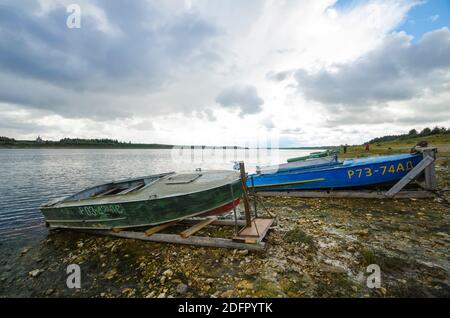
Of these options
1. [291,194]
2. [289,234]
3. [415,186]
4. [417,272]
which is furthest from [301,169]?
[417,272]

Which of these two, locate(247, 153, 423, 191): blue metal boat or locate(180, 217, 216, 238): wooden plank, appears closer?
locate(180, 217, 216, 238): wooden plank

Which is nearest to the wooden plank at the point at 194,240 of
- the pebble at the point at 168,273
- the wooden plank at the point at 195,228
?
the wooden plank at the point at 195,228

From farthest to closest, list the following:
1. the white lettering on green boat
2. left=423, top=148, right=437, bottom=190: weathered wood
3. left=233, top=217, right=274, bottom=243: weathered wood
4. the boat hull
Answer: left=423, top=148, right=437, bottom=190: weathered wood
the white lettering on green boat
the boat hull
left=233, top=217, right=274, bottom=243: weathered wood

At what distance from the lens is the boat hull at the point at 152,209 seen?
6176mm

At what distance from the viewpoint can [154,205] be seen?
620 cm

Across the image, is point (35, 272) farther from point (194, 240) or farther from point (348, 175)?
point (348, 175)

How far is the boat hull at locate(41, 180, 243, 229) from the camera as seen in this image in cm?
618

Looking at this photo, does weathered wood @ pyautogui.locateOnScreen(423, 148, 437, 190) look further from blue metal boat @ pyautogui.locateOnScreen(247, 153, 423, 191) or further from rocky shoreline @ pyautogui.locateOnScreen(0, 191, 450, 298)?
rocky shoreline @ pyautogui.locateOnScreen(0, 191, 450, 298)

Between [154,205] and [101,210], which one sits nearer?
[154,205]

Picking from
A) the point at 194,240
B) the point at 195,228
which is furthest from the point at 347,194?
the point at 194,240

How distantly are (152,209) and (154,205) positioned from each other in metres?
0.18

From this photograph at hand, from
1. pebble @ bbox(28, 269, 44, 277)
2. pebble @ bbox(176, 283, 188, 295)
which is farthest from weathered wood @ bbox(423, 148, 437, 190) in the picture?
pebble @ bbox(28, 269, 44, 277)

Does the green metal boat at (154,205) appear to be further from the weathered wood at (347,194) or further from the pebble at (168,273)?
the weathered wood at (347,194)
